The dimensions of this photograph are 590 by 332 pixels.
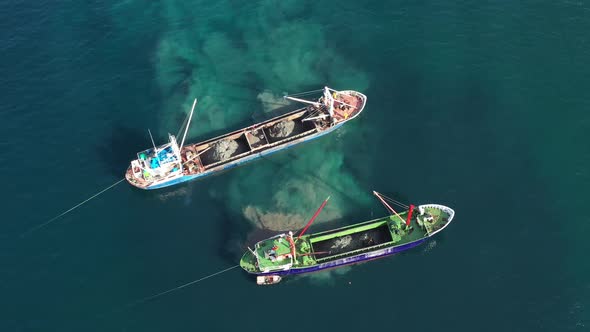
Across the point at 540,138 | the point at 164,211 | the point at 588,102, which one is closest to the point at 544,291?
the point at 540,138

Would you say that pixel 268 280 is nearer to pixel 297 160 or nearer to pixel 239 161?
pixel 239 161

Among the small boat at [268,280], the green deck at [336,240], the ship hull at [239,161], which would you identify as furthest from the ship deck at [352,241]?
the ship hull at [239,161]

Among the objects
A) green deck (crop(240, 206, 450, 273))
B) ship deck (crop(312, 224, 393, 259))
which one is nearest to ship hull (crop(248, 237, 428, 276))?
green deck (crop(240, 206, 450, 273))

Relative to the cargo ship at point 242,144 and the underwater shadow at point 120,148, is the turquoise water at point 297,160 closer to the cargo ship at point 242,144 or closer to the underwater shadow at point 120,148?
the underwater shadow at point 120,148

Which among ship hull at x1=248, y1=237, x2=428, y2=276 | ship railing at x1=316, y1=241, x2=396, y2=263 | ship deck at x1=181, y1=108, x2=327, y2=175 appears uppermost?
ship deck at x1=181, y1=108, x2=327, y2=175

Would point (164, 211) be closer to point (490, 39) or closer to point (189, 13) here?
point (189, 13)

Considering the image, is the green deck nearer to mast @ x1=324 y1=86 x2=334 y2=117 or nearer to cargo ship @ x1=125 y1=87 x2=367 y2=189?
cargo ship @ x1=125 y1=87 x2=367 y2=189

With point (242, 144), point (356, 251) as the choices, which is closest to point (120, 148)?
point (242, 144)

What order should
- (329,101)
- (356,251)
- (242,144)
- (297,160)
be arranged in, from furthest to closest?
(242,144)
(329,101)
(297,160)
(356,251)
